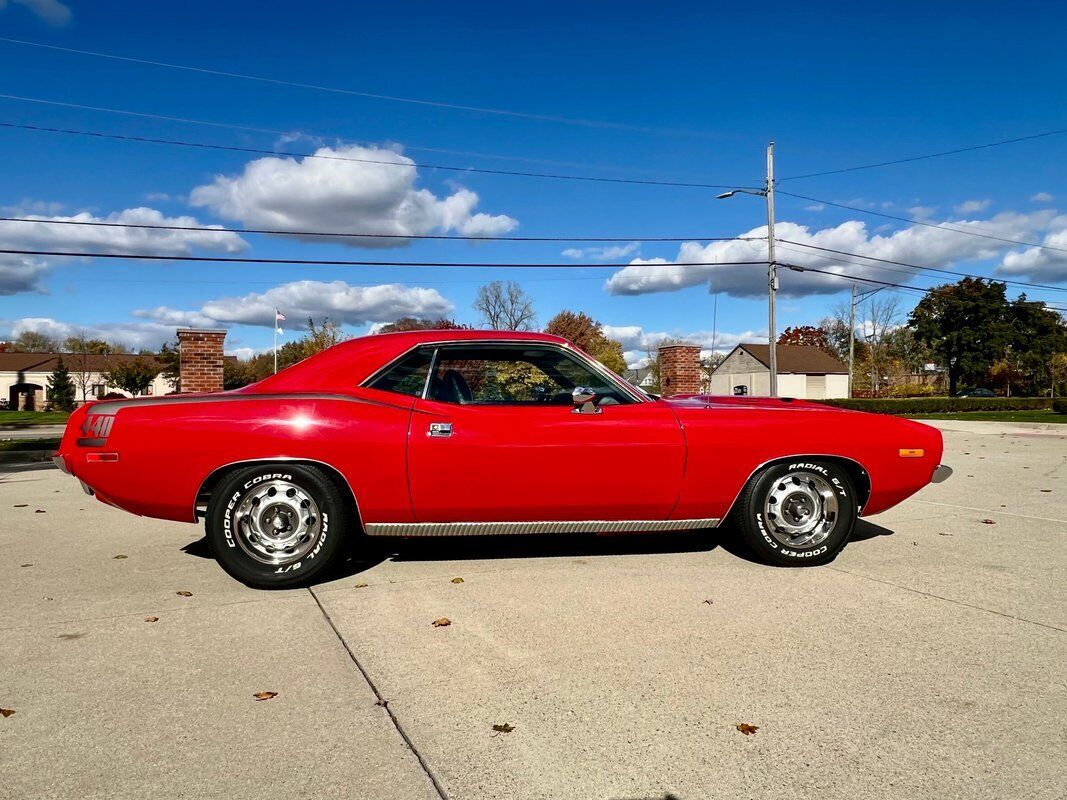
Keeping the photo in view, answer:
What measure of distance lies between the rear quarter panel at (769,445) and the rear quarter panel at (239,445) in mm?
1769

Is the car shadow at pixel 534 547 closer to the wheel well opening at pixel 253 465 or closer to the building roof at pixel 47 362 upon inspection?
the wheel well opening at pixel 253 465

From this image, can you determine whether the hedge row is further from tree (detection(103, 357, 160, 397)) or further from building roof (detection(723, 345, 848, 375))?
tree (detection(103, 357, 160, 397))

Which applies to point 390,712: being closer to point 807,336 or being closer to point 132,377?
point 132,377

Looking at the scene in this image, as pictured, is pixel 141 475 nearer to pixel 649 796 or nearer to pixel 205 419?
pixel 205 419

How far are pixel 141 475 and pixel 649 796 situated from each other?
132 inches

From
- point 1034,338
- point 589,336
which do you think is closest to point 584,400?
point 589,336

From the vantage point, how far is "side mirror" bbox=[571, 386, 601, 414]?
13.5ft

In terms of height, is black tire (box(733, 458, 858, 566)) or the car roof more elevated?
the car roof

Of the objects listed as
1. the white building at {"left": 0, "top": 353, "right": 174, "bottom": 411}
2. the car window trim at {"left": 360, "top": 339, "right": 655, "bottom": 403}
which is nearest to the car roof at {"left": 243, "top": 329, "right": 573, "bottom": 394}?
the car window trim at {"left": 360, "top": 339, "right": 655, "bottom": 403}

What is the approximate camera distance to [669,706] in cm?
259

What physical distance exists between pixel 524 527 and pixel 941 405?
3671cm

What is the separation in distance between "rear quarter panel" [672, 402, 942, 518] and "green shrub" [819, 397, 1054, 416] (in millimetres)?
28469

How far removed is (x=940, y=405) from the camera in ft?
114

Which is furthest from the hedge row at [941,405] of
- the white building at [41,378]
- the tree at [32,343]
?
the tree at [32,343]
